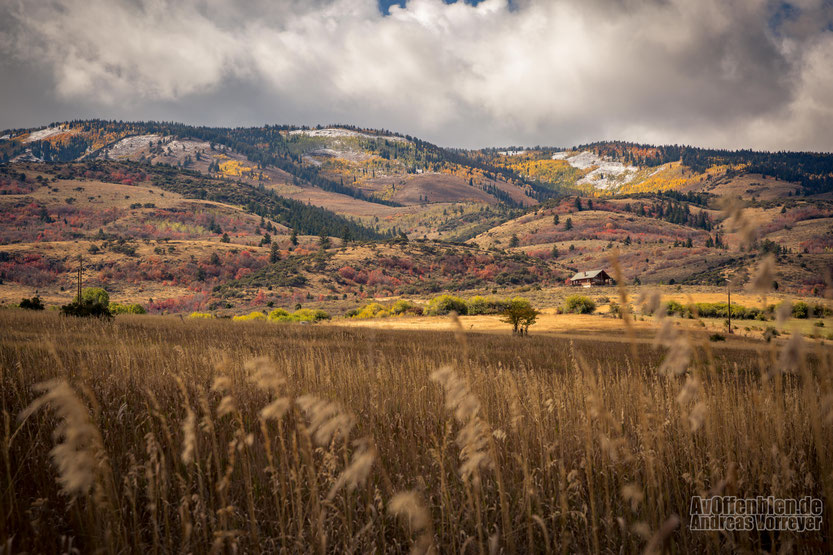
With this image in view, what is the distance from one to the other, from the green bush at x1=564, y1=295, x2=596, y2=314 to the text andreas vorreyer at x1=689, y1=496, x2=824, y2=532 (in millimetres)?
45373

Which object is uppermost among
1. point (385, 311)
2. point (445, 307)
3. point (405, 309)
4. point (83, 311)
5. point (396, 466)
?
point (83, 311)

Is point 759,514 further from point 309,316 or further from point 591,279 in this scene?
point 591,279

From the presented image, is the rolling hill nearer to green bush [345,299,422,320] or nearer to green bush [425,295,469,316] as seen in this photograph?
green bush [345,299,422,320]

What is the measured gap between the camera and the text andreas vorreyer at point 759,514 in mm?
2914

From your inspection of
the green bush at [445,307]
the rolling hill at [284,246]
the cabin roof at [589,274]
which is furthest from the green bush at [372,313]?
the cabin roof at [589,274]

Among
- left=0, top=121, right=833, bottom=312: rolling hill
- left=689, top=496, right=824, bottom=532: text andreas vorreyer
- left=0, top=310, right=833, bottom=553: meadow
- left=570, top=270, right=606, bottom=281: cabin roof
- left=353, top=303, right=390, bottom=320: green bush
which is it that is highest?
left=0, top=121, right=833, bottom=312: rolling hill

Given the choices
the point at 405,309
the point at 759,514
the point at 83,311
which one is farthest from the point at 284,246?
the point at 759,514

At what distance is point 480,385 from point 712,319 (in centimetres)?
4615

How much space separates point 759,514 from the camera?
3.01m

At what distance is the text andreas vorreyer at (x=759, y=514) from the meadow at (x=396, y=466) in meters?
0.08

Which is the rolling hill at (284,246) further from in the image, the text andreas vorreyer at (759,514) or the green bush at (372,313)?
the text andreas vorreyer at (759,514)

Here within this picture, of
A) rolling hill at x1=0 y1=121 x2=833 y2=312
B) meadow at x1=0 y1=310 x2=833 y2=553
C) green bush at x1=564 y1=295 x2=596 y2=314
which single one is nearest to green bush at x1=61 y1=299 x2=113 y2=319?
meadow at x1=0 y1=310 x2=833 y2=553

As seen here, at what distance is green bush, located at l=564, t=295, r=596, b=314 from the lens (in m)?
46.2

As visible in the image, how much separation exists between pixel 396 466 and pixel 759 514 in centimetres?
266
